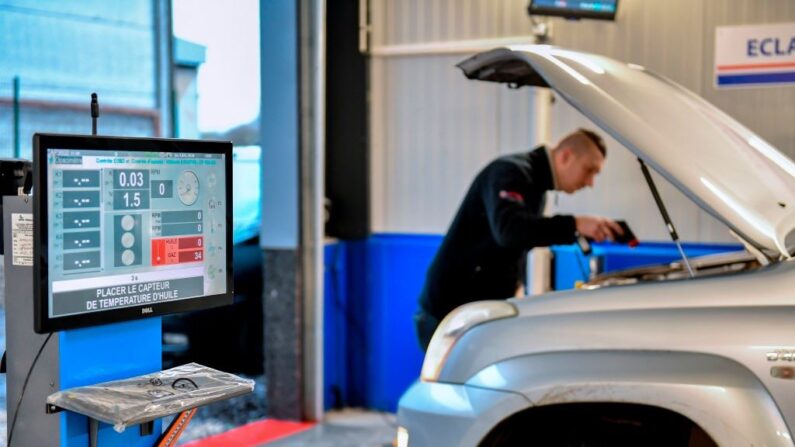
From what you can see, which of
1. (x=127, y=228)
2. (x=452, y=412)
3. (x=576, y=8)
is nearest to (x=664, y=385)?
(x=452, y=412)

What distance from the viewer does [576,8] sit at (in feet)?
19.7

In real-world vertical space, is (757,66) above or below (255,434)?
above

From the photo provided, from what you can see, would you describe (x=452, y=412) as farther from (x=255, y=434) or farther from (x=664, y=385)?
(x=255, y=434)

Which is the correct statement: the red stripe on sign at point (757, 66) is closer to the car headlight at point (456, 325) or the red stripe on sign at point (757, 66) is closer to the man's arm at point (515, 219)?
the man's arm at point (515, 219)

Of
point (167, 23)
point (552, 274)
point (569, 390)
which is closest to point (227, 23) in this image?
point (167, 23)

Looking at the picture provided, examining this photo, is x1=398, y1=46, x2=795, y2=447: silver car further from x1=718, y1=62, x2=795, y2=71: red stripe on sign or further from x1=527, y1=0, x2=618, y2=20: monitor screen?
x1=718, y1=62, x2=795, y2=71: red stripe on sign

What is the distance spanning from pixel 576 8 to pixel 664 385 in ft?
11.8

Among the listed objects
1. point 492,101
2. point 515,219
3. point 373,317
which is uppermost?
point 492,101

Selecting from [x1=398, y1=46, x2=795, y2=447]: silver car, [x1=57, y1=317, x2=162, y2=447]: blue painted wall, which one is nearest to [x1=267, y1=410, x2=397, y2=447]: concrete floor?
[x1=398, y1=46, x2=795, y2=447]: silver car

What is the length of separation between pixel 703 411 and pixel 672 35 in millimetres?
3816

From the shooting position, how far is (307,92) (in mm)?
6402

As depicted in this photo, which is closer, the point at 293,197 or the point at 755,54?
the point at 755,54

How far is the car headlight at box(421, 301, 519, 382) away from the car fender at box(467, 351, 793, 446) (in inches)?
7.4

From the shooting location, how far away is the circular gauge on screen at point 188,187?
2916 mm
